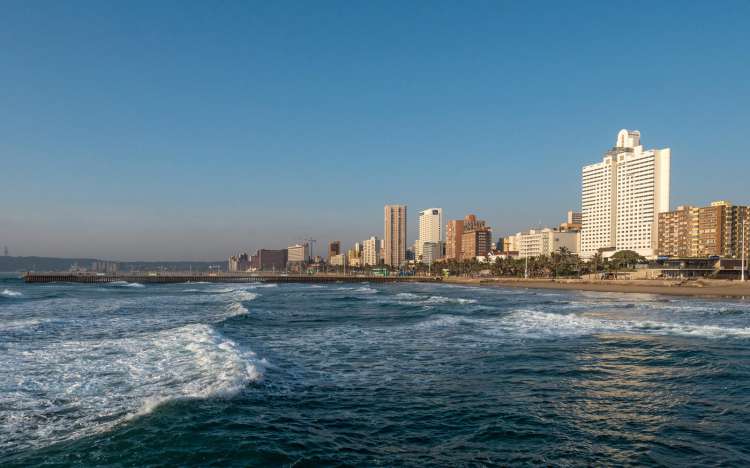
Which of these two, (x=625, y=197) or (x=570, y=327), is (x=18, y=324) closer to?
(x=570, y=327)

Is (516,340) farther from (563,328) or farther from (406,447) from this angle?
(406,447)

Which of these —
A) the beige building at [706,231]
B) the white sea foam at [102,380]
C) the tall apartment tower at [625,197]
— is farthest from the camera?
the tall apartment tower at [625,197]

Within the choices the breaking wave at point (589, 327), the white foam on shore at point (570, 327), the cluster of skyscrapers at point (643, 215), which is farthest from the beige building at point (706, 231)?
the breaking wave at point (589, 327)

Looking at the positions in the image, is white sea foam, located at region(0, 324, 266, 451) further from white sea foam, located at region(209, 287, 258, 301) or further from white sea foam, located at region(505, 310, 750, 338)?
white sea foam, located at region(209, 287, 258, 301)

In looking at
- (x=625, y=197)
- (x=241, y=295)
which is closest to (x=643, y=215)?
(x=625, y=197)

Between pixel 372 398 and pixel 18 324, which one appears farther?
pixel 18 324

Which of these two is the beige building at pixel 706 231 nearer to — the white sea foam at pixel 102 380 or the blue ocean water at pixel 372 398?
the blue ocean water at pixel 372 398

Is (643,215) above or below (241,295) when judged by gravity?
above

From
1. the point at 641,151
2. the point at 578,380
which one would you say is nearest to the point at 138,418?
the point at 578,380
